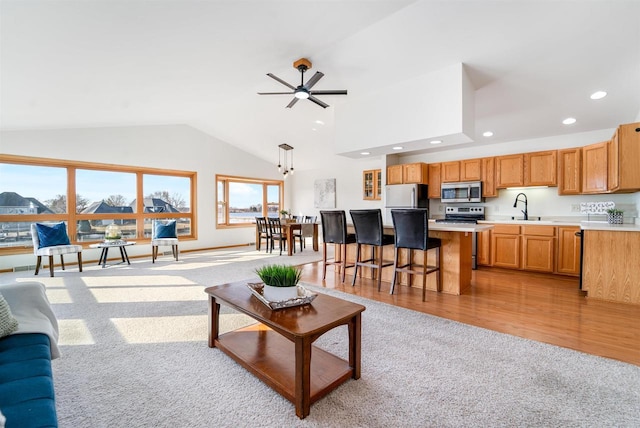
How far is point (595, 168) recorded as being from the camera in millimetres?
4121

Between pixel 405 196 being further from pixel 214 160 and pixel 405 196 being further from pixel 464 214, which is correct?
pixel 214 160

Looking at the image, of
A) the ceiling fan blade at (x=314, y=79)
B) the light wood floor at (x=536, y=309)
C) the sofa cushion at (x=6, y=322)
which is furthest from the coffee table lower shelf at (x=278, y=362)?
the ceiling fan blade at (x=314, y=79)

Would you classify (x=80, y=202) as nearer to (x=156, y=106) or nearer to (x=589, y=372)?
(x=156, y=106)

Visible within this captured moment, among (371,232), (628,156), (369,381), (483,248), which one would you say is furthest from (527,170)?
(369,381)

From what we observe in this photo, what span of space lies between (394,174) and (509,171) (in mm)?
2019

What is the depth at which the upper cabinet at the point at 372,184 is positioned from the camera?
7.13 m

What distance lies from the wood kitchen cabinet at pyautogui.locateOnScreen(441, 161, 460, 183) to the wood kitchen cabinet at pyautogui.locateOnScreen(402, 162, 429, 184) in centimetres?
33

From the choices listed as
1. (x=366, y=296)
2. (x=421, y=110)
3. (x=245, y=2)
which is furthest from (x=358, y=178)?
(x=245, y=2)

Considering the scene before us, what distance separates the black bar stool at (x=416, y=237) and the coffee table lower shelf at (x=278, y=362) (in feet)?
5.68

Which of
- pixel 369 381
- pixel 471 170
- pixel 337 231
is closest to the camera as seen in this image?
pixel 369 381

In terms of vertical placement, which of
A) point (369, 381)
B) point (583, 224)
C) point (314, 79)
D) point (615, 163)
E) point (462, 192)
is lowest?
point (369, 381)

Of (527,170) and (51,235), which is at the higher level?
(527,170)

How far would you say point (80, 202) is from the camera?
557 cm

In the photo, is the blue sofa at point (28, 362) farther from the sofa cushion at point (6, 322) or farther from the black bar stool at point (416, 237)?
the black bar stool at point (416, 237)
